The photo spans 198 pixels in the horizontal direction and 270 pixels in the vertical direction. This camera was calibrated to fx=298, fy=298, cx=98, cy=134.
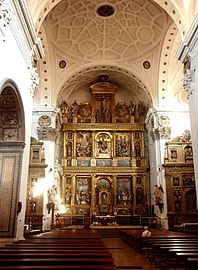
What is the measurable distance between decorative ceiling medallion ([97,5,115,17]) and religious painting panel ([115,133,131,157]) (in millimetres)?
8836

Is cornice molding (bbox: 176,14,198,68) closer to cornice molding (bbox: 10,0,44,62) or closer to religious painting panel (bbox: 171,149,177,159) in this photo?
cornice molding (bbox: 10,0,44,62)

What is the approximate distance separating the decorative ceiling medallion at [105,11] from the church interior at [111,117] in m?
0.06

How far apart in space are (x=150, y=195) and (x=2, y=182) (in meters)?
13.5

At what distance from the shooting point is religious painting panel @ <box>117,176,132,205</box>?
2114cm

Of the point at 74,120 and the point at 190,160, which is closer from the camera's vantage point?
the point at 190,160

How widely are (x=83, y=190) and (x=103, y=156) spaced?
2.92 m

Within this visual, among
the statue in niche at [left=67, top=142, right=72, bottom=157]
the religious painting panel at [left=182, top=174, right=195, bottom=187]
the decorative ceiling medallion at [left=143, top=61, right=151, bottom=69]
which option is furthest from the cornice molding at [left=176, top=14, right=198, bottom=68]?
the statue in niche at [left=67, top=142, right=72, bottom=157]

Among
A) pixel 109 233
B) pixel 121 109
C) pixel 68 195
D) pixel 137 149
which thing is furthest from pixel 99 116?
pixel 109 233

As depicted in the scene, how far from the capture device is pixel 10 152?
395 inches

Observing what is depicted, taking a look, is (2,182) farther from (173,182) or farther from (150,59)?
(150,59)

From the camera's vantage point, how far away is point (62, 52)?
19.1 metres

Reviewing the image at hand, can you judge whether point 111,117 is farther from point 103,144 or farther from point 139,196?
point 139,196

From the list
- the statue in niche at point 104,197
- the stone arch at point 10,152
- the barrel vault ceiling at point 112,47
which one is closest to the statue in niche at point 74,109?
the barrel vault ceiling at point 112,47

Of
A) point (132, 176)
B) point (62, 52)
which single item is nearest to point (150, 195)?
point (132, 176)
